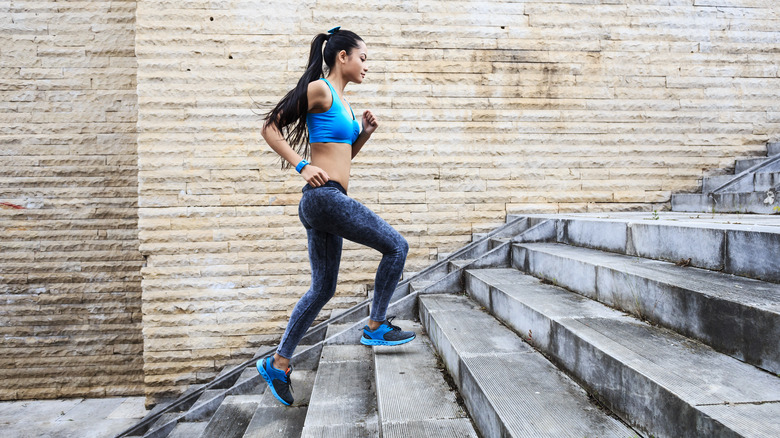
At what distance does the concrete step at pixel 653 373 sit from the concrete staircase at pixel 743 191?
2.42 meters

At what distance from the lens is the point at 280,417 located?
2395 mm

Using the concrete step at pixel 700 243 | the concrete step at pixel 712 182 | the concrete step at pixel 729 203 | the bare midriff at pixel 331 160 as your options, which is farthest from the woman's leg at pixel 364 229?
the concrete step at pixel 712 182

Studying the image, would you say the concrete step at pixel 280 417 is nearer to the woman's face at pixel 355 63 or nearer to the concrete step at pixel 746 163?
the woman's face at pixel 355 63

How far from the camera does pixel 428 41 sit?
486 centimetres

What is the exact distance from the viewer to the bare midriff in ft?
7.33

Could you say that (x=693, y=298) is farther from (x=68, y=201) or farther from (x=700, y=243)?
(x=68, y=201)

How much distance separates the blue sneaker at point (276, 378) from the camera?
7.77 feet

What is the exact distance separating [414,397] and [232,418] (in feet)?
4.70

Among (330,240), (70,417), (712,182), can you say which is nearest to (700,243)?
(330,240)

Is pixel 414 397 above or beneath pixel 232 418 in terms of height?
above

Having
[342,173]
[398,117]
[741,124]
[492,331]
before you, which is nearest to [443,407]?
[492,331]

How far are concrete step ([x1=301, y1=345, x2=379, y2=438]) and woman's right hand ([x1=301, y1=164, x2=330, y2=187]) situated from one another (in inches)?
45.0

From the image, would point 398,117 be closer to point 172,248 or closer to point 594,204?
point 594,204

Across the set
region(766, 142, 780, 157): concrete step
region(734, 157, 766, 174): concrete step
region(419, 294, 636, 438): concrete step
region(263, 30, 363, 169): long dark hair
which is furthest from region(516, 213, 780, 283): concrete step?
region(766, 142, 780, 157): concrete step
